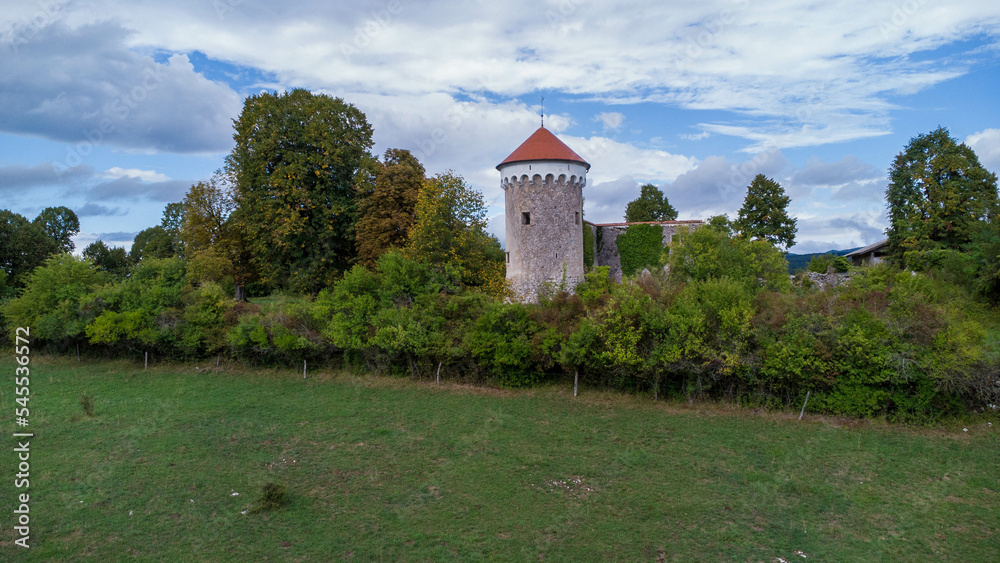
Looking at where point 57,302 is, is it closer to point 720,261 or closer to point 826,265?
point 720,261

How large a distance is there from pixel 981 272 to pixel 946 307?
12229 mm

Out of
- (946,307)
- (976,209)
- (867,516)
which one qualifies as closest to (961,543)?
(867,516)

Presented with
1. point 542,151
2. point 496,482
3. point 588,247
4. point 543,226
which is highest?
point 542,151

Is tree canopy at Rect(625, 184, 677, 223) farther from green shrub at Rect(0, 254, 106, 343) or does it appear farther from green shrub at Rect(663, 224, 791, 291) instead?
green shrub at Rect(0, 254, 106, 343)

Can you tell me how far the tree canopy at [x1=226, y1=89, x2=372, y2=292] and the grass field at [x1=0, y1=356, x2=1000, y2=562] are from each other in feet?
39.8

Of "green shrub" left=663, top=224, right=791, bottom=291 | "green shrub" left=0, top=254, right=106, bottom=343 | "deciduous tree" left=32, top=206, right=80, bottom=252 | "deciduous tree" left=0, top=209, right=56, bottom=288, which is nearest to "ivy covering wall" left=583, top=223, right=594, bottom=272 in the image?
"green shrub" left=663, top=224, right=791, bottom=291

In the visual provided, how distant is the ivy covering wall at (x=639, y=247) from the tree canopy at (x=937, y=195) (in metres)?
15.0

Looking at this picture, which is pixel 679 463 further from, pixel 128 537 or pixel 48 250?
pixel 48 250

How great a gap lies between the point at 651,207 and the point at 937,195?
58.4ft

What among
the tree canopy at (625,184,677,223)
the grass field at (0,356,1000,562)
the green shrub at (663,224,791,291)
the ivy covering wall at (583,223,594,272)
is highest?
the tree canopy at (625,184,677,223)

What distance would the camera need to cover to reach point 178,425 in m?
16.2

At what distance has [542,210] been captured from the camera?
2783 centimetres

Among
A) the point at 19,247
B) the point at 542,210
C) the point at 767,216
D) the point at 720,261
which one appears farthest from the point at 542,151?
the point at 19,247

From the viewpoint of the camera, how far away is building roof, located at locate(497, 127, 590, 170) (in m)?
27.6
